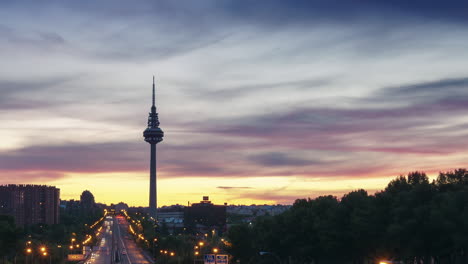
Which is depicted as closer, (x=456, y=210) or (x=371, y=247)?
(x=456, y=210)

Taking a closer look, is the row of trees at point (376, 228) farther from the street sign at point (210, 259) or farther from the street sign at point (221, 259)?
the street sign at point (210, 259)

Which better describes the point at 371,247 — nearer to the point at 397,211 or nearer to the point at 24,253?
the point at 397,211

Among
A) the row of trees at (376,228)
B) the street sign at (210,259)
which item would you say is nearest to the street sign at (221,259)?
the street sign at (210,259)

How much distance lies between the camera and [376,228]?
8950 centimetres

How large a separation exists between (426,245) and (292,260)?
53.1m

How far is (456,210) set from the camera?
70625mm

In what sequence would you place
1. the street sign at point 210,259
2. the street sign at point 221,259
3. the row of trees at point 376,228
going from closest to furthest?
the row of trees at point 376,228
the street sign at point 221,259
the street sign at point 210,259

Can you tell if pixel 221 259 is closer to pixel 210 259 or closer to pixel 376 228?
pixel 210 259

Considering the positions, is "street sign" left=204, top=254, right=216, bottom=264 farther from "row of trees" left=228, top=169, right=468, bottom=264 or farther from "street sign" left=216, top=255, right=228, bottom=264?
"row of trees" left=228, top=169, right=468, bottom=264

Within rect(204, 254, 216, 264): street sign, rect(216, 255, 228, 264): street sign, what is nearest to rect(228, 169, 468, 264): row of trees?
rect(216, 255, 228, 264): street sign

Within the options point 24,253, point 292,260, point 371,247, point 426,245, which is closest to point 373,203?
point 371,247

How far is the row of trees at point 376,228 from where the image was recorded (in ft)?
242

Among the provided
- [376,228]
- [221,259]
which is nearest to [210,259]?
[221,259]

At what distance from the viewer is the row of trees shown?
2908 inches
